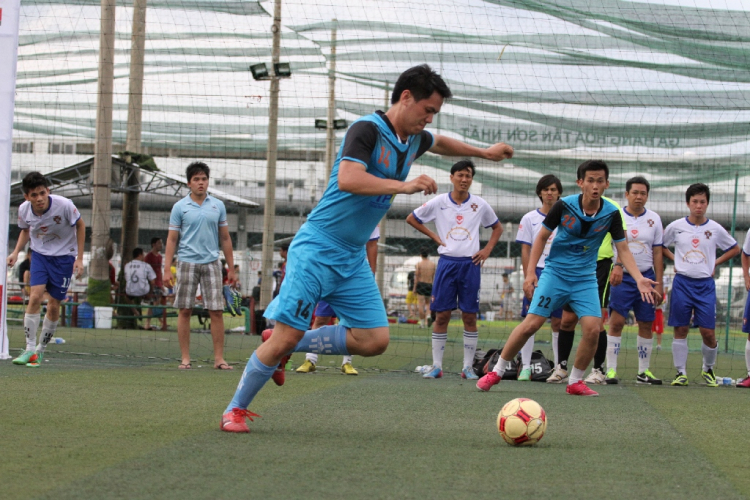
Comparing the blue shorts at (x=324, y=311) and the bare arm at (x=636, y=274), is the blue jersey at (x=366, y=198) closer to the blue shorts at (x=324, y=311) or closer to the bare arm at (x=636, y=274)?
the bare arm at (x=636, y=274)

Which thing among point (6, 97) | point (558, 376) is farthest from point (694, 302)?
point (6, 97)

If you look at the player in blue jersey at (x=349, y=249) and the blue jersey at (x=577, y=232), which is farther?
the blue jersey at (x=577, y=232)

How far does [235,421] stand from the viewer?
4.86 m

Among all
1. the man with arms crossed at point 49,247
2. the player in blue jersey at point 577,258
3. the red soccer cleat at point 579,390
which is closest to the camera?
the player in blue jersey at point 577,258

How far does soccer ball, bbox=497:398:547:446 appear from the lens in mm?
4648

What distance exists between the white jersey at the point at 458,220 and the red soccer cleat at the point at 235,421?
Answer: 4.95 meters

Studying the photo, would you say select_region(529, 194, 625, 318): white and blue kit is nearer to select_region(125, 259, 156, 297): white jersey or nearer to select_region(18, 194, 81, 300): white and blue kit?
select_region(18, 194, 81, 300): white and blue kit

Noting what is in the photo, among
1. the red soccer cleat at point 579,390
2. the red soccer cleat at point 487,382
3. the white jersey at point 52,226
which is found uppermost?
the white jersey at point 52,226

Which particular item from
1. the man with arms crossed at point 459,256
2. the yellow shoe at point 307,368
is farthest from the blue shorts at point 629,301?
the yellow shoe at point 307,368

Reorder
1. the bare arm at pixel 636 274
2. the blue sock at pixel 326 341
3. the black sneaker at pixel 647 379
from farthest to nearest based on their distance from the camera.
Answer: the black sneaker at pixel 647 379 → the bare arm at pixel 636 274 → the blue sock at pixel 326 341

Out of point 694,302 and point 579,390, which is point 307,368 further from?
point 694,302

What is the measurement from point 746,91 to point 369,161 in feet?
28.2

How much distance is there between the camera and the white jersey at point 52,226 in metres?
9.30

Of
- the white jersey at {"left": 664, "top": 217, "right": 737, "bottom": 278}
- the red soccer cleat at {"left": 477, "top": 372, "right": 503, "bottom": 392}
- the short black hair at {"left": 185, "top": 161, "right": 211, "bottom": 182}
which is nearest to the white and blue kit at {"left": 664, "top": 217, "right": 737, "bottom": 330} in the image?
the white jersey at {"left": 664, "top": 217, "right": 737, "bottom": 278}
